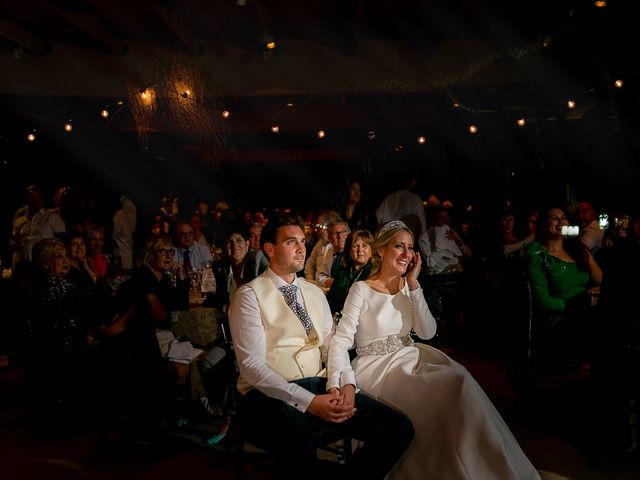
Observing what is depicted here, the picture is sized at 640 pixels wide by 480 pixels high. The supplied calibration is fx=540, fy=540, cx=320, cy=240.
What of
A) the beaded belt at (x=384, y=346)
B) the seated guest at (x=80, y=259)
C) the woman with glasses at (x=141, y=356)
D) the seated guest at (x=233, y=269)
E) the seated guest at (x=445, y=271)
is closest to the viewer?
the beaded belt at (x=384, y=346)

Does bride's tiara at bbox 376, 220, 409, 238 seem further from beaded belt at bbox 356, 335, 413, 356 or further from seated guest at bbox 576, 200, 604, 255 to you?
seated guest at bbox 576, 200, 604, 255

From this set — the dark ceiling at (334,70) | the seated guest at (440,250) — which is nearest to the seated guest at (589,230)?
the seated guest at (440,250)

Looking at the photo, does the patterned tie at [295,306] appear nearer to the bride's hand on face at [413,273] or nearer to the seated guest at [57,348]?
the bride's hand on face at [413,273]

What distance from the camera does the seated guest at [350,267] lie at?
399cm

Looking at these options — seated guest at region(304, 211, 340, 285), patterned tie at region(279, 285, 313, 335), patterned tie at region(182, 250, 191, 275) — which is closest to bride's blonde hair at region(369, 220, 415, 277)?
patterned tie at region(279, 285, 313, 335)

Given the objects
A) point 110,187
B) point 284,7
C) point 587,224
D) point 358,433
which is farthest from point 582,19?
point 110,187

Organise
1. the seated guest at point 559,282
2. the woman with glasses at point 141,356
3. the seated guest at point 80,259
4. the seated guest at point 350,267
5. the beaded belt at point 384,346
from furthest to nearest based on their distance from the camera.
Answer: the seated guest at point 80,259 → the seated guest at point 350,267 → the seated guest at point 559,282 → the woman with glasses at point 141,356 → the beaded belt at point 384,346

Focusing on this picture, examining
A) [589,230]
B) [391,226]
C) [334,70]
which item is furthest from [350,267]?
[334,70]

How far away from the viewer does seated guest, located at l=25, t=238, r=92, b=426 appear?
3.91 metres

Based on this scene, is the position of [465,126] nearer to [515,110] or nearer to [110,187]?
[515,110]

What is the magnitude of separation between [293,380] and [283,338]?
0.21 metres

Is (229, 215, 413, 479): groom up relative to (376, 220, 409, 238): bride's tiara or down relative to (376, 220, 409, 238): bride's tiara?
down

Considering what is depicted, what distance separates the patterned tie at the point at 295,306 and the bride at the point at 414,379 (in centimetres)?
16

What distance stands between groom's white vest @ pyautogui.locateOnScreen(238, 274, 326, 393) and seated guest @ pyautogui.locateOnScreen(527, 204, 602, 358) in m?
2.01
